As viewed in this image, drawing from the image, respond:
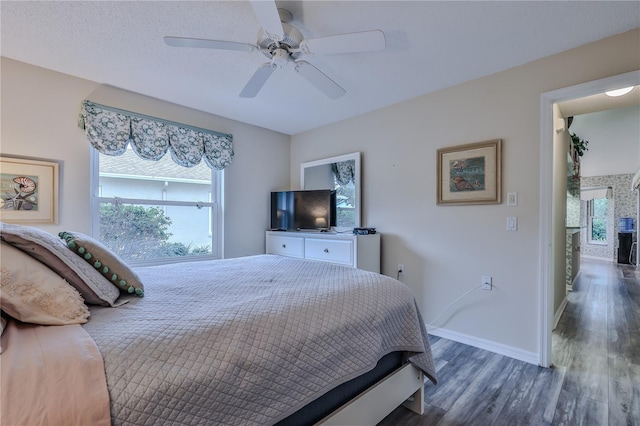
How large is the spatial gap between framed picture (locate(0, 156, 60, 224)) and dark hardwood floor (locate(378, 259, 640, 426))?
3047 mm

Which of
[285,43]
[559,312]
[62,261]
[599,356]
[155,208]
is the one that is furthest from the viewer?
[559,312]

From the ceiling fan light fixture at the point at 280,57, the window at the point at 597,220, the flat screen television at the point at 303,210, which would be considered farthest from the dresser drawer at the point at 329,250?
the window at the point at 597,220

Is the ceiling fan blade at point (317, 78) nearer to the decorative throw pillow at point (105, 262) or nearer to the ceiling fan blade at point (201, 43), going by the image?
the ceiling fan blade at point (201, 43)

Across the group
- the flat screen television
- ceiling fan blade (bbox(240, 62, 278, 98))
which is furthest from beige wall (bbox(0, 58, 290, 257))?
ceiling fan blade (bbox(240, 62, 278, 98))

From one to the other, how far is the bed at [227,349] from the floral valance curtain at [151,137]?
1753mm

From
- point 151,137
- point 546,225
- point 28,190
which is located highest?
point 151,137

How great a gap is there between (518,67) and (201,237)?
3582mm

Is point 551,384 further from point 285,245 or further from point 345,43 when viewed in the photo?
point 285,245

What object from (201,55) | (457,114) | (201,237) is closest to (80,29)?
(201,55)

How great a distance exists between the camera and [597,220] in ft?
26.5

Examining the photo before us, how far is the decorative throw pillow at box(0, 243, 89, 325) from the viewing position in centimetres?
86

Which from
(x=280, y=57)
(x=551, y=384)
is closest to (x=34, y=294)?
(x=280, y=57)

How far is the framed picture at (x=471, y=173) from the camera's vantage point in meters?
2.48

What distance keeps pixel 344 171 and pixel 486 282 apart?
6.39 feet
